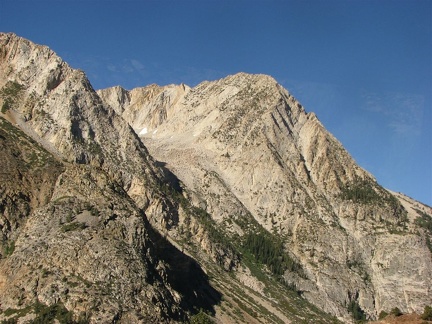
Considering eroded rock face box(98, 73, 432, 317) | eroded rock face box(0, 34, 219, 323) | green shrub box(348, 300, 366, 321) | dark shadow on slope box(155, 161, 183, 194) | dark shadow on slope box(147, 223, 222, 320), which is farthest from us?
dark shadow on slope box(155, 161, 183, 194)

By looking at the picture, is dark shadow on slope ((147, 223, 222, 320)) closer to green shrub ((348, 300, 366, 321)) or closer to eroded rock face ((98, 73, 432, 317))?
eroded rock face ((98, 73, 432, 317))

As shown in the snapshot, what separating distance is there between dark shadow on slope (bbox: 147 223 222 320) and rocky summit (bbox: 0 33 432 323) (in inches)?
16.3

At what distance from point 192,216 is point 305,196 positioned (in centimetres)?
3909

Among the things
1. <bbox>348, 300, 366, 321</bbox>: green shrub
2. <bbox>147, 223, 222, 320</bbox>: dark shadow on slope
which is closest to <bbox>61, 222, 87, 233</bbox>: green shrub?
<bbox>147, 223, 222, 320</bbox>: dark shadow on slope

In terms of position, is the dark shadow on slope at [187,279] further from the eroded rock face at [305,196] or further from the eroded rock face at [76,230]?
the eroded rock face at [305,196]

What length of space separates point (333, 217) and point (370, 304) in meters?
28.3

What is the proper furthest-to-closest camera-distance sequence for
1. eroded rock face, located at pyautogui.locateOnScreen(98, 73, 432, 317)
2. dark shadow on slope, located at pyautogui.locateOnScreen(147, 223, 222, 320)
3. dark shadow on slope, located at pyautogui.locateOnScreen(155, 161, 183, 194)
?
dark shadow on slope, located at pyautogui.locateOnScreen(155, 161, 183, 194) < eroded rock face, located at pyautogui.locateOnScreen(98, 73, 432, 317) < dark shadow on slope, located at pyautogui.locateOnScreen(147, 223, 222, 320)

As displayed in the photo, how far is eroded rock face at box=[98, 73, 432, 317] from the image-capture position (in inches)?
4584

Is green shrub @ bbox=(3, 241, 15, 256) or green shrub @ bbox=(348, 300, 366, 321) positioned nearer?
green shrub @ bbox=(3, 241, 15, 256)

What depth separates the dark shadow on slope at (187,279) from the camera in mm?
74875

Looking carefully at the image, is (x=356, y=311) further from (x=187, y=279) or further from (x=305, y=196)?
(x=187, y=279)

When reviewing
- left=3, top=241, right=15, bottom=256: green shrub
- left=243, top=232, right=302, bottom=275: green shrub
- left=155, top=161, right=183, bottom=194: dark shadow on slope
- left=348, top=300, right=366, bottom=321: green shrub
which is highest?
left=155, top=161, right=183, bottom=194: dark shadow on slope

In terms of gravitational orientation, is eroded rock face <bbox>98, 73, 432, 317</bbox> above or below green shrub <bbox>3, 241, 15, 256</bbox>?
above

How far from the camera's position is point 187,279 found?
8344 centimetres
